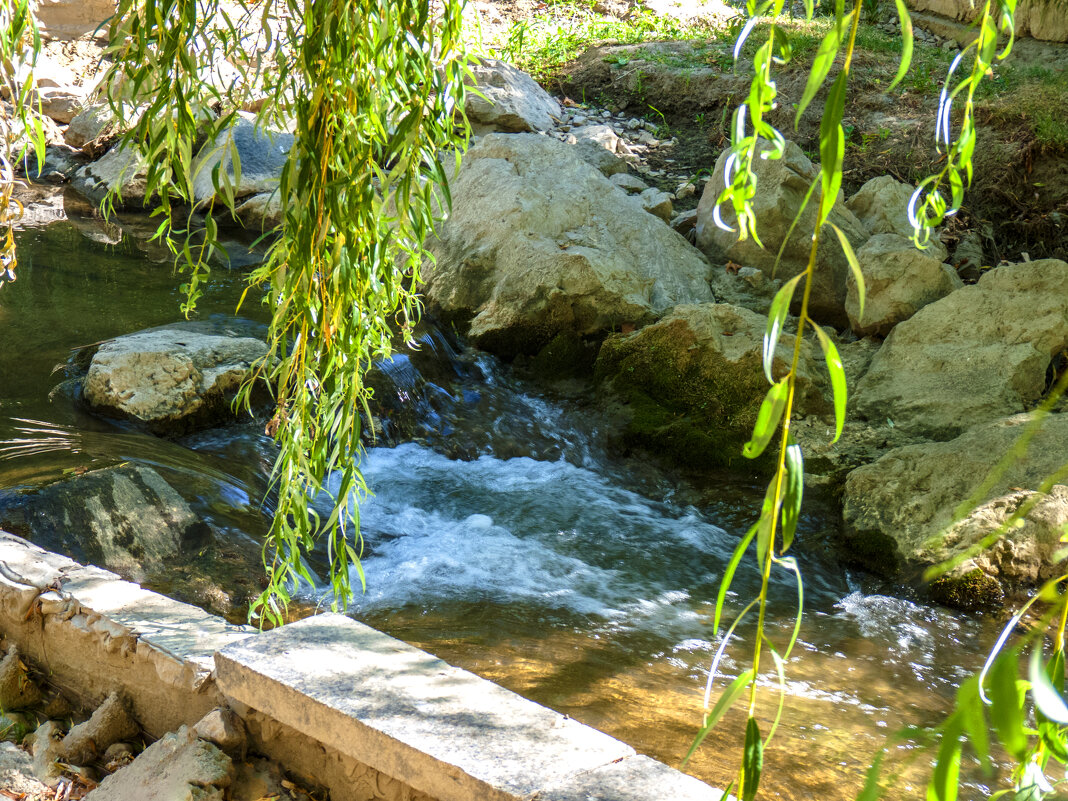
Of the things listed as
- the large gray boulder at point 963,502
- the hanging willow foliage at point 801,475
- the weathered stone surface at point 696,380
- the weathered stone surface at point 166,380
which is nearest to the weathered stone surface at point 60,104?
the weathered stone surface at point 166,380

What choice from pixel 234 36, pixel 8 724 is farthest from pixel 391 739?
pixel 234 36

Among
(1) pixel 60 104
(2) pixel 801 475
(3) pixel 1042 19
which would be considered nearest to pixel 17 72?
(2) pixel 801 475

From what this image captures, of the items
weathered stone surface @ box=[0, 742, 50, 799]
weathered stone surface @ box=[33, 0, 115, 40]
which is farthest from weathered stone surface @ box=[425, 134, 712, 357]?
weathered stone surface @ box=[33, 0, 115, 40]

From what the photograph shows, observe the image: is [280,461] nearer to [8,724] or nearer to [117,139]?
[8,724]

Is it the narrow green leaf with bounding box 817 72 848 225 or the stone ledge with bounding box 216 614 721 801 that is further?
the stone ledge with bounding box 216 614 721 801

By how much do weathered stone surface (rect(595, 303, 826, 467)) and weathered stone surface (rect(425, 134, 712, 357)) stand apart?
0.46 m

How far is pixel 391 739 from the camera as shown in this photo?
1.88 meters

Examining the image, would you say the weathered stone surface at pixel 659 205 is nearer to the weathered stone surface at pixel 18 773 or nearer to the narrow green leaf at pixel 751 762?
the weathered stone surface at pixel 18 773

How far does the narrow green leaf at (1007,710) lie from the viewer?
2.12 feet

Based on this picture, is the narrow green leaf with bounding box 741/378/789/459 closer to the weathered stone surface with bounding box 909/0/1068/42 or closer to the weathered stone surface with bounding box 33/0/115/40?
the weathered stone surface with bounding box 909/0/1068/42

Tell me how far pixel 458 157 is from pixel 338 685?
1.25 m

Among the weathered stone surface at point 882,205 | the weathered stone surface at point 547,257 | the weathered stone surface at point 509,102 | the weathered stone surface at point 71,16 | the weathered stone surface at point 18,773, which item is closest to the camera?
the weathered stone surface at point 18,773

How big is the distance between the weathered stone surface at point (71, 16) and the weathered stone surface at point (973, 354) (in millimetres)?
11234

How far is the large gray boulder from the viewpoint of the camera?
4113 millimetres
